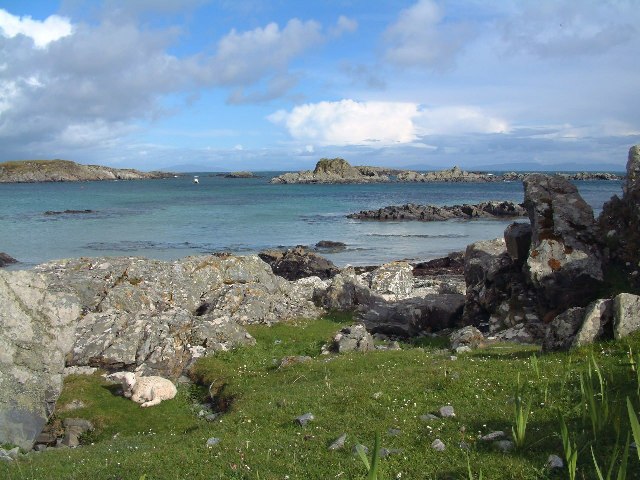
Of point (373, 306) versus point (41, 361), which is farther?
point (373, 306)

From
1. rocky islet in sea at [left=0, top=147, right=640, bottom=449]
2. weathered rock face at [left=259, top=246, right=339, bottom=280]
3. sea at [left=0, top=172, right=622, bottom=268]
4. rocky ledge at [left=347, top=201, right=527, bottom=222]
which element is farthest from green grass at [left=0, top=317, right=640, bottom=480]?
rocky ledge at [left=347, top=201, right=527, bottom=222]

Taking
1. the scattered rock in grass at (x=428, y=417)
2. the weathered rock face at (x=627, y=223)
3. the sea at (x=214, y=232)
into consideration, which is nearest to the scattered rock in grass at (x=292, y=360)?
the scattered rock in grass at (x=428, y=417)

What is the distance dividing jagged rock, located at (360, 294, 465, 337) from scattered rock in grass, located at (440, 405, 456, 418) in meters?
16.6

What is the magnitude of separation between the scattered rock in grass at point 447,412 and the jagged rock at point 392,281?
79.9 ft

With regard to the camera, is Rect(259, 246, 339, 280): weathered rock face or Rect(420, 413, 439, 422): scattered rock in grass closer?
Rect(420, 413, 439, 422): scattered rock in grass

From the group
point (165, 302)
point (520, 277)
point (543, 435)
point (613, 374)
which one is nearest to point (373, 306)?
point (520, 277)

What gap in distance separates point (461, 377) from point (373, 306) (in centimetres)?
1846

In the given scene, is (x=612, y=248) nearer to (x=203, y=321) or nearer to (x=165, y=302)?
(x=203, y=321)

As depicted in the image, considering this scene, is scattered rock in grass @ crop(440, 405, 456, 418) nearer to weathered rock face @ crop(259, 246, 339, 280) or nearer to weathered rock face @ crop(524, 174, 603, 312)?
weathered rock face @ crop(524, 174, 603, 312)

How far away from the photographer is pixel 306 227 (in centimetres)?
9275

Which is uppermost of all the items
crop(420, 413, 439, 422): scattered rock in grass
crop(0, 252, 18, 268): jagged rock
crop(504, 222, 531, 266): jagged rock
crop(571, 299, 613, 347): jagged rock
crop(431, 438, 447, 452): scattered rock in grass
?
crop(504, 222, 531, 266): jagged rock

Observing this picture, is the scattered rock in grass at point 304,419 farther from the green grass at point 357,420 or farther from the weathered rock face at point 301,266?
the weathered rock face at point 301,266

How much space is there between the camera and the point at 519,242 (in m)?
30.7

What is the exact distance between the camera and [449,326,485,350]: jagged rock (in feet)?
83.1
